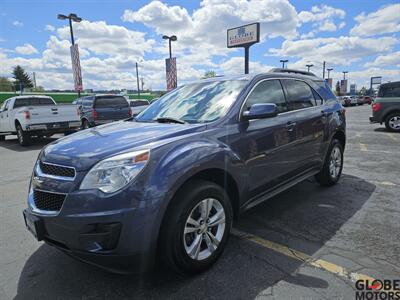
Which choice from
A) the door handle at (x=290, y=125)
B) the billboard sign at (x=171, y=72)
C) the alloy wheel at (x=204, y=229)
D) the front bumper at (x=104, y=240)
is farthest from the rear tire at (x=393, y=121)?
the billboard sign at (x=171, y=72)

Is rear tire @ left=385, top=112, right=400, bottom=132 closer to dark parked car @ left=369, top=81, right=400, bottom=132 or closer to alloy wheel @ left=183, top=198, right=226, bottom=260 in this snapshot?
dark parked car @ left=369, top=81, right=400, bottom=132

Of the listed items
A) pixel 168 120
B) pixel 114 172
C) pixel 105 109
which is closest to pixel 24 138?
pixel 105 109

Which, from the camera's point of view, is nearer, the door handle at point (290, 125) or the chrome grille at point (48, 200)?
the chrome grille at point (48, 200)

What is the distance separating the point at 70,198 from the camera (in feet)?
7.88

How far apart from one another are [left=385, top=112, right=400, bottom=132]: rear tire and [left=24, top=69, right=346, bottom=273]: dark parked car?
1041 cm

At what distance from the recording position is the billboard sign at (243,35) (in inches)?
1126

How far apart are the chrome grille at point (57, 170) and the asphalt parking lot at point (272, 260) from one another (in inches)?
38.1

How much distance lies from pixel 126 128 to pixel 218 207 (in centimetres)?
130

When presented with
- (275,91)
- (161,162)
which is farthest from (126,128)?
(275,91)

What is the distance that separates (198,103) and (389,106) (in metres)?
11.5

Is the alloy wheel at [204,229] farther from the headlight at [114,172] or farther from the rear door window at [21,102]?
the rear door window at [21,102]

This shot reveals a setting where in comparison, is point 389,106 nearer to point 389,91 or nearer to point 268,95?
point 389,91

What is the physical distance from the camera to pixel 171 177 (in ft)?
8.21

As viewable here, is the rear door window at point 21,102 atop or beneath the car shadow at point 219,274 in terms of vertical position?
atop
